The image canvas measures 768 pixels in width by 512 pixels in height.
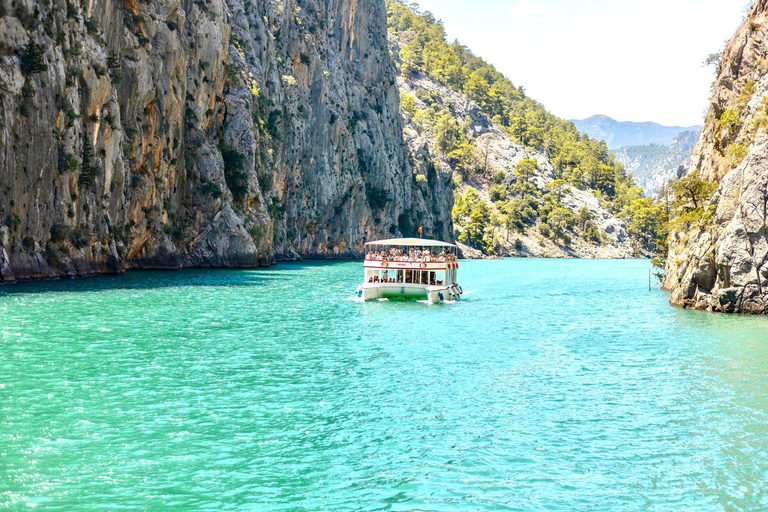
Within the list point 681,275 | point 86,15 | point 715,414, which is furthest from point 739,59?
point 86,15

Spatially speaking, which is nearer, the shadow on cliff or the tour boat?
the shadow on cliff

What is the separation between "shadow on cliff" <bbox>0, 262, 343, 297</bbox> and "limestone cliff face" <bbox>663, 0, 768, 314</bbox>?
43571mm

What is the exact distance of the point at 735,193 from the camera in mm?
52594

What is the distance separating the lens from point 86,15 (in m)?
73.1

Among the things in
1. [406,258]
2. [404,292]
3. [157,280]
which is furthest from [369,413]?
[157,280]

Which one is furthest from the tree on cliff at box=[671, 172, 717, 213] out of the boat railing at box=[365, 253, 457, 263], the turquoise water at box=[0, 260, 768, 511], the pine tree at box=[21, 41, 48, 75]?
the pine tree at box=[21, 41, 48, 75]

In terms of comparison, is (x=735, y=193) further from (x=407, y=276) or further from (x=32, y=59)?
(x=32, y=59)

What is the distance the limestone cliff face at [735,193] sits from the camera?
50094 millimetres

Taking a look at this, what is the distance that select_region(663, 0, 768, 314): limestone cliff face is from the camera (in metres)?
50.1

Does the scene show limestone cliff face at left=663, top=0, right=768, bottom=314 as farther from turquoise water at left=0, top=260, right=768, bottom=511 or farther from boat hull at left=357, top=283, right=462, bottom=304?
boat hull at left=357, top=283, right=462, bottom=304

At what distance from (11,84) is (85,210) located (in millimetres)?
15748

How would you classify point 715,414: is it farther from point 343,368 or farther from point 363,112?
point 363,112

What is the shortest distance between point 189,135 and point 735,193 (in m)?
71.2

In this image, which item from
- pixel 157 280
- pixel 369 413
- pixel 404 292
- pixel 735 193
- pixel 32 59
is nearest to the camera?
pixel 369 413
